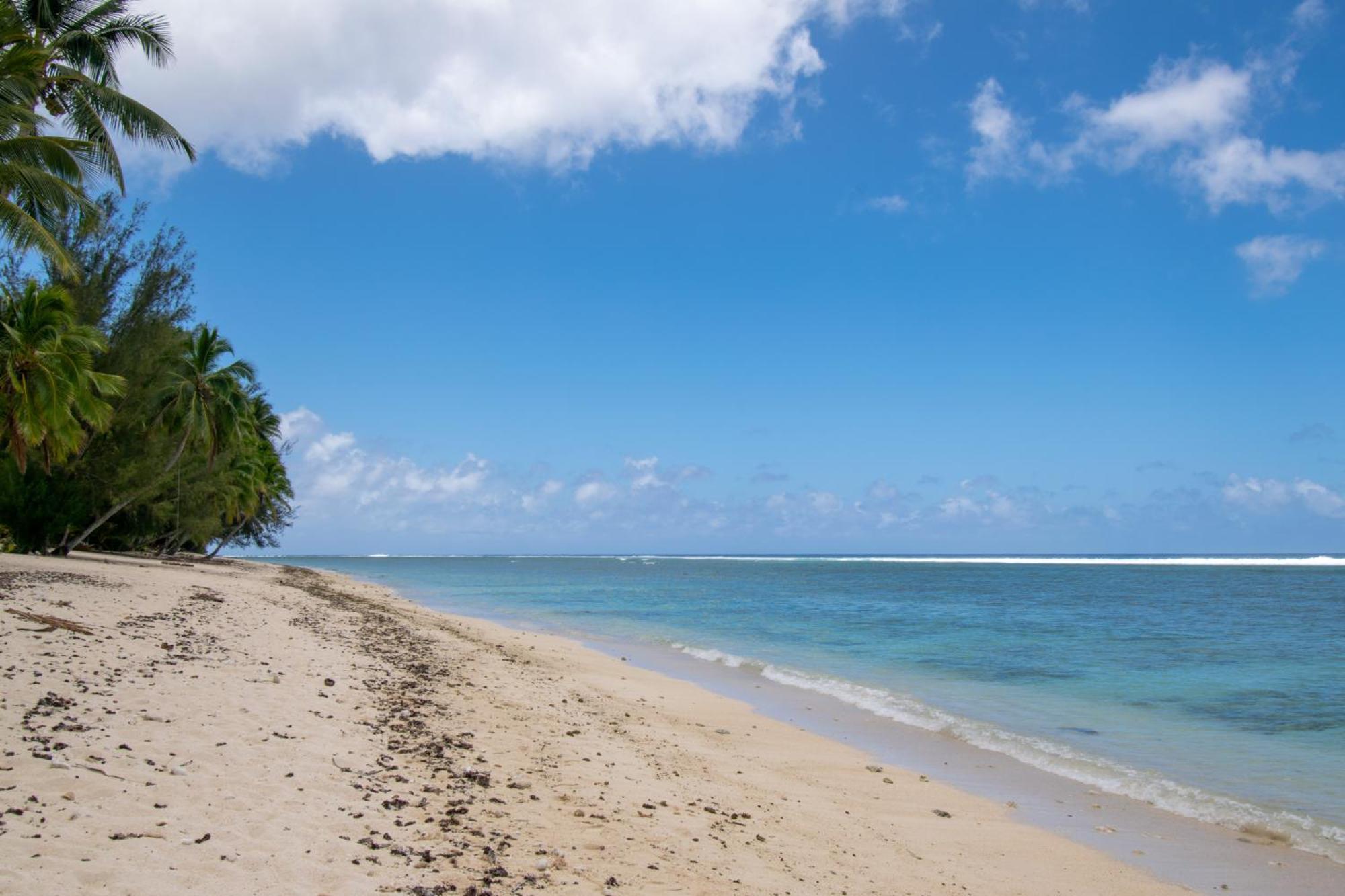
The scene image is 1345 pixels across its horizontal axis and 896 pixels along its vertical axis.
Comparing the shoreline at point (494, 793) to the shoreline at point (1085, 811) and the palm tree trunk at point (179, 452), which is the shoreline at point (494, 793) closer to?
the shoreline at point (1085, 811)

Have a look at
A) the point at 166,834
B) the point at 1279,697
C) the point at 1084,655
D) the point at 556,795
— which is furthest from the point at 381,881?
the point at 1084,655

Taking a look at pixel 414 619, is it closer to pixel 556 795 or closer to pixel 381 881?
pixel 556 795

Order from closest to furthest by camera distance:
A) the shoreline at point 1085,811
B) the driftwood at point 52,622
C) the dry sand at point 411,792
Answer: the dry sand at point 411,792 < the shoreline at point 1085,811 < the driftwood at point 52,622

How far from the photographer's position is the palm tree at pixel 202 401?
34.0 m

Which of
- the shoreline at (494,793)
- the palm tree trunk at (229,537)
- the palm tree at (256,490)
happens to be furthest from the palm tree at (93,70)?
the palm tree trunk at (229,537)

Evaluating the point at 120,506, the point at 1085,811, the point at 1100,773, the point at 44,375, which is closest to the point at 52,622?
the point at 44,375

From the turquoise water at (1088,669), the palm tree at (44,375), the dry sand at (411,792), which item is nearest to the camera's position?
the dry sand at (411,792)

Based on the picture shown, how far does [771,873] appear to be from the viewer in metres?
6.14

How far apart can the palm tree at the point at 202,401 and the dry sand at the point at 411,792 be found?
23.5 meters

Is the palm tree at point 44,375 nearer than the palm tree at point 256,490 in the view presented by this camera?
Yes

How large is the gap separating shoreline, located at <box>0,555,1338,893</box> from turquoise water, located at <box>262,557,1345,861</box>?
2477 millimetres

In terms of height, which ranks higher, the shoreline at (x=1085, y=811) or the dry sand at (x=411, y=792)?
the dry sand at (x=411, y=792)

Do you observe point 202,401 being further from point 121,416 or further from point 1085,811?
point 1085,811

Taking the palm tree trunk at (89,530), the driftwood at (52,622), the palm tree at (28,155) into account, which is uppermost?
the palm tree at (28,155)
